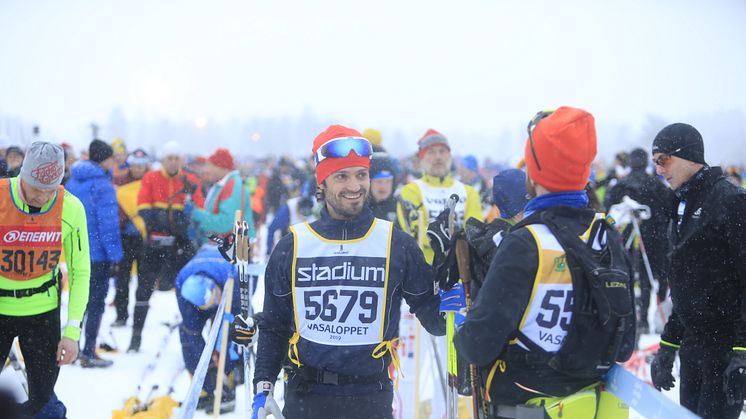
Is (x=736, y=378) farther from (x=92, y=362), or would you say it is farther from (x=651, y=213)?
(x=92, y=362)

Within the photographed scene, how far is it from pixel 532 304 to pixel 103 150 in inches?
257

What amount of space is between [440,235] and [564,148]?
1.02 m

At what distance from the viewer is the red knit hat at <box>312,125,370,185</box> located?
127 inches

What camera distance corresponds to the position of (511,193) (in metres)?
3.88

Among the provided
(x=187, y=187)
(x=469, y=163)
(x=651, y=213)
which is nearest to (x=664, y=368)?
(x=651, y=213)

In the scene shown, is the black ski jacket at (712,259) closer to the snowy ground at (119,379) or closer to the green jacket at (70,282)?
the green jacket at (70,282)

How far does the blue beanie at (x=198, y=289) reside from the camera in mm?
5691

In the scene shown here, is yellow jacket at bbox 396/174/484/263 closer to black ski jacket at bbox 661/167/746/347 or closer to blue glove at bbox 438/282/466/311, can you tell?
black ski jacket at bbox 661/167/746/347

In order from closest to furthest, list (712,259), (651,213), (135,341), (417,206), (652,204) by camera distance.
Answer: (712,259), (417,206), (135,341), (652,204), (651,213)

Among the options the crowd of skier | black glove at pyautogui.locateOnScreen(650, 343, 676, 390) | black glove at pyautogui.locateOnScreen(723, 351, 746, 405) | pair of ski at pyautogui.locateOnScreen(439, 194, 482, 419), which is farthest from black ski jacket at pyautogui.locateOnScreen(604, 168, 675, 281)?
pair of ski at pyautogui.locateOnScreen(439, 194, 482, 419)

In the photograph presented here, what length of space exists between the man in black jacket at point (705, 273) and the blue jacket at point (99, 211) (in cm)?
588

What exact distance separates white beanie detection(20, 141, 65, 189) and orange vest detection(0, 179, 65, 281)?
0.21 meters

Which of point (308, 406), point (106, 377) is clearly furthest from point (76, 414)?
point (308, 406)

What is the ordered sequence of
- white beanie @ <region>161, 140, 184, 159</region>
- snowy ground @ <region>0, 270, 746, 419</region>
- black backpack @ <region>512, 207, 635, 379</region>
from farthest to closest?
white beanie @ <region>161, 140, 184, 159</region> → snowy ground @ <region>0, 270, 746, 419</region> → black backpack @ <region>512, 207, 635, 379</region>
